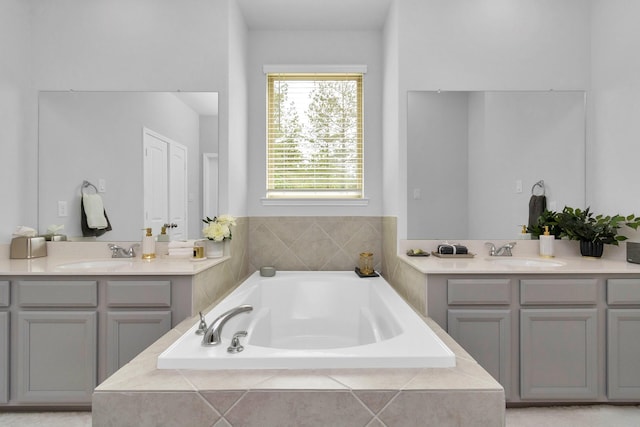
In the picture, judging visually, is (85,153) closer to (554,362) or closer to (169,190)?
(169,190)

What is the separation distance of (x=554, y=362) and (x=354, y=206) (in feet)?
5.85

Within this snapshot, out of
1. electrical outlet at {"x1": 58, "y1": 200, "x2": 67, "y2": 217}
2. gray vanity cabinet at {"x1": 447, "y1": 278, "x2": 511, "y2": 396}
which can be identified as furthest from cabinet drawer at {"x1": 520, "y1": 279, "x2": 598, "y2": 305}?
electrical outlet at {"x1": 58, "y1": 200, "x2": 67, "y2": 217}

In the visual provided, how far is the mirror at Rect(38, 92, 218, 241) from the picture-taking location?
2.56 m

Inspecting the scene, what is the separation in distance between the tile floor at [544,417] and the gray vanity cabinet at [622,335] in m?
0.10

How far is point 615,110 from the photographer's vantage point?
2410 millimetres

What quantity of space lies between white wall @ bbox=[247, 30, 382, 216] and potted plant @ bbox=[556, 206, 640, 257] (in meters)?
1.41

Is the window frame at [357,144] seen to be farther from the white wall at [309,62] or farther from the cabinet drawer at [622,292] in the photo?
the cabinet drawer at [622,292]

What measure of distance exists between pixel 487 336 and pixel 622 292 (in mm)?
779

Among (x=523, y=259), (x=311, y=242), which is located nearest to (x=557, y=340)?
(x=523, y=259)

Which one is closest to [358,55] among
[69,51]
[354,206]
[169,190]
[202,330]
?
[354,206]

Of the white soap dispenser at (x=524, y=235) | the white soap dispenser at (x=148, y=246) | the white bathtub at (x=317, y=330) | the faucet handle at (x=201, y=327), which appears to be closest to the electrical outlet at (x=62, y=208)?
the white soap dispenser at (x=148, y=246)

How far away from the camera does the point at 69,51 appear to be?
2.58m

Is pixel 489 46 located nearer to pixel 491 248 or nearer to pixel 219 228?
pixel 491 248

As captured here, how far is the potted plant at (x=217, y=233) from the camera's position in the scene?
7.77 ft
